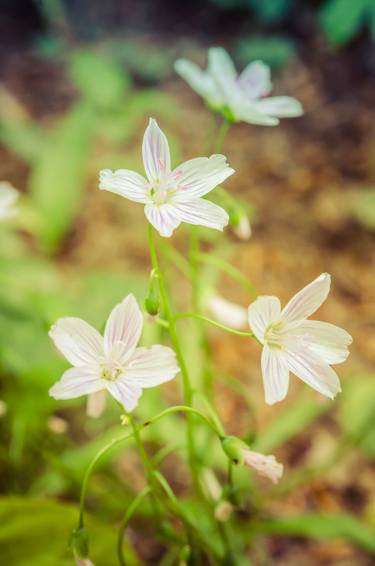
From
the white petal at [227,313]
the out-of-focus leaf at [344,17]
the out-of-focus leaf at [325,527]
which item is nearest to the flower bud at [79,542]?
the white petal at [227,313]

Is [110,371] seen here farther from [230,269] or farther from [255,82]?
[255,82]

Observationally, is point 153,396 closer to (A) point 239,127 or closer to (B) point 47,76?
(A) point 239,127

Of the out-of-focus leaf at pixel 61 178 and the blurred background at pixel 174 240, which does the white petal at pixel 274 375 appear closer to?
the blurred background at pixel 174 240

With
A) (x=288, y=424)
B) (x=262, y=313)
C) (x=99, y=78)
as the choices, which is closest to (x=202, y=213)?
(x=262, y=313)

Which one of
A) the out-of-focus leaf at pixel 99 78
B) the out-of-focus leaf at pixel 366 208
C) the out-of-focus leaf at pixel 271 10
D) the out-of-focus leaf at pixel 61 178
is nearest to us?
the out-of-focus leaf at pixel 366 208

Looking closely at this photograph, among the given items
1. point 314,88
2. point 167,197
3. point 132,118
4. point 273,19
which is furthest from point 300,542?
point 273,19

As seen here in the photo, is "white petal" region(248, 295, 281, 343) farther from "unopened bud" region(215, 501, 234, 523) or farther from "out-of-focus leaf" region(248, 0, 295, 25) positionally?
"out-of-focus leaf" region(248, 0, 295, 25)
